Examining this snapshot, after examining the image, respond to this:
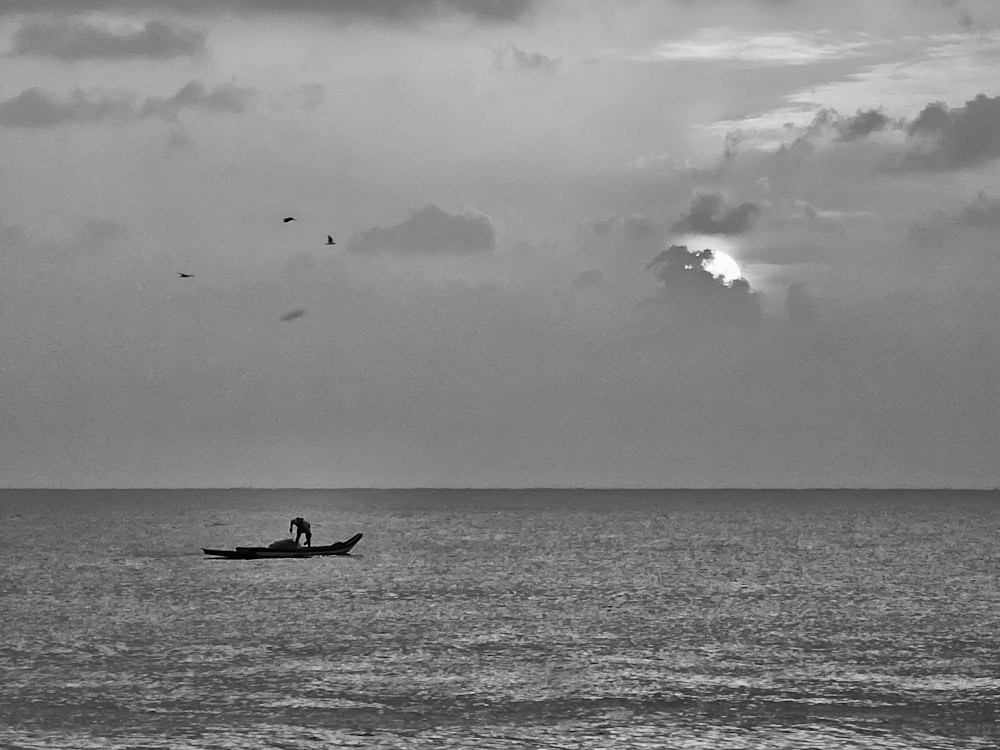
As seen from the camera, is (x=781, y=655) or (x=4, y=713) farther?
(x=781, y=655)

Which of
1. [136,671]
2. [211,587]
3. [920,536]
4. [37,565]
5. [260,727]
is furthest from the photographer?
[920,536]

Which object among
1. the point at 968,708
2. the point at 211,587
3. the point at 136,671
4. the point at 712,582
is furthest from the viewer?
the point at 712,582

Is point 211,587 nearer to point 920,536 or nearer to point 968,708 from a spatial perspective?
point 968,708

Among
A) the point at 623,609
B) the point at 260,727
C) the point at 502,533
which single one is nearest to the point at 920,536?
the point at 502,533

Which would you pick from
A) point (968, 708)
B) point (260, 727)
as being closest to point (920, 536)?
Answer: point (968, 708)

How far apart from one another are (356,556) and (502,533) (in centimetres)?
6369

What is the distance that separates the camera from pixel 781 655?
173 feet

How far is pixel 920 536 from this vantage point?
179 meters

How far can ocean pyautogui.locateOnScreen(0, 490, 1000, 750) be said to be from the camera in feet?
122

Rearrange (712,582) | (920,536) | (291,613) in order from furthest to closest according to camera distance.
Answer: (920,536) → (712,582) → (291,613)

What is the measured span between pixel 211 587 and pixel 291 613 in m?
18.6

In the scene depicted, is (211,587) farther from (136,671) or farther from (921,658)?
(921,658)

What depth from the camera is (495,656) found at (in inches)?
2052

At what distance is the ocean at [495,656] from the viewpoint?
37156mm
